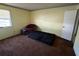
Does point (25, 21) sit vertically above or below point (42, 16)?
below

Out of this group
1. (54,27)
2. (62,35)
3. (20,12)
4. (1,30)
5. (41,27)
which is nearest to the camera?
(1,30)

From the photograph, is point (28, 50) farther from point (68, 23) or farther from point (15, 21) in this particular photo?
point (15, 21)

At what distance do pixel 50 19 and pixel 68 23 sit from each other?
1377 millimetres

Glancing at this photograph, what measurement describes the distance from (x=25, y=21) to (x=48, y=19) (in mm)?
1806

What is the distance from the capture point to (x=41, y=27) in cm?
525

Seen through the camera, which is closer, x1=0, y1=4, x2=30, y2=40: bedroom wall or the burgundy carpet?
the burgundy carpet

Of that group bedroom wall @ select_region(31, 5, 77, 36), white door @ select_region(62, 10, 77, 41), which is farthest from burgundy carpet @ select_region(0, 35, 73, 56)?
bedroom wall @ select_region(31, 5, 77, 36)

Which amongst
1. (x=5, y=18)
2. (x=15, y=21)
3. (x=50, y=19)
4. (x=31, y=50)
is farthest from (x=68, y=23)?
(x=5, y=18)

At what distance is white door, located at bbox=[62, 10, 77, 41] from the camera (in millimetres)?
3271

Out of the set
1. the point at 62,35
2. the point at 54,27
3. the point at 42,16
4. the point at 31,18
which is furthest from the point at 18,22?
the point at 62,35

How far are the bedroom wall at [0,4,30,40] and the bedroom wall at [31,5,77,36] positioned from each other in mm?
705

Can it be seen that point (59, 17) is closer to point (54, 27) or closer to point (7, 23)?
point (54, 27)

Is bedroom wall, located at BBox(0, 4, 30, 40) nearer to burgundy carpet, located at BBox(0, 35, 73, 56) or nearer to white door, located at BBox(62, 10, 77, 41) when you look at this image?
Result: burgundy carpet, located at BBox(0, 35, 73, 56)

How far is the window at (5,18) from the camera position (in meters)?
3.77
